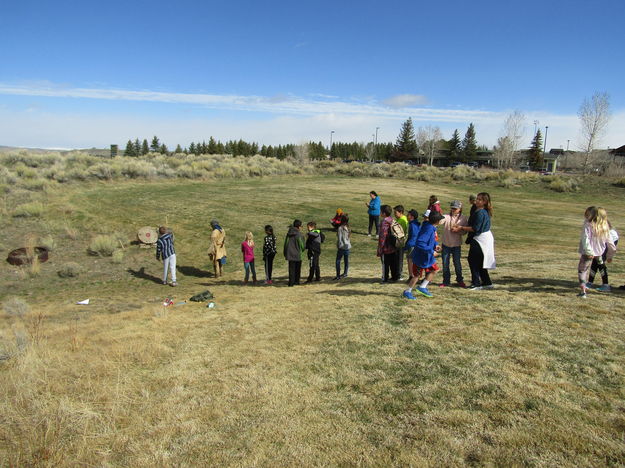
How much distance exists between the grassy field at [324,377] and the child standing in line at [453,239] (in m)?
0.49

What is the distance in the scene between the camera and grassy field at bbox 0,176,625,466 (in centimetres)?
342

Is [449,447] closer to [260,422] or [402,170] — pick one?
[260,422]

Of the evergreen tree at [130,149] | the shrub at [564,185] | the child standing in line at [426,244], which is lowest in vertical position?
the child standing in line at [426,244]

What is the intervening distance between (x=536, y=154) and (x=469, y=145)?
40.3 ft

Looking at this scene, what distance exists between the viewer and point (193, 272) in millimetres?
12938

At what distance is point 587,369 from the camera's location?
→ 4.39m

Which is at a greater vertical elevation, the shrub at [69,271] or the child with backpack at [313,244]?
the child with backpack at [313,244]

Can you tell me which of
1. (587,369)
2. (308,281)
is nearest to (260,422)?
(587,369)

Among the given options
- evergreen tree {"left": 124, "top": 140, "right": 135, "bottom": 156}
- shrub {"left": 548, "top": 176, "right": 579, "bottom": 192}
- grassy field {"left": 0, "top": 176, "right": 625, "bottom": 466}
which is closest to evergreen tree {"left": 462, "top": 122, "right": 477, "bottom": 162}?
shrub {"left": 548, "top": 176, "right": 579, "bottom": 192}

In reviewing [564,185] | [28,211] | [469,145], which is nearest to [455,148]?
[469,145]

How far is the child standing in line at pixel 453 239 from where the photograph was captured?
25.8ft

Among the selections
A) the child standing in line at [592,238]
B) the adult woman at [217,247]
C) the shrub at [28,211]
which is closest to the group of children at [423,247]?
the child standing in line at [592,238]

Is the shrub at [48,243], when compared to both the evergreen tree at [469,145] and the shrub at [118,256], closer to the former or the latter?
the shrub at [118,256]

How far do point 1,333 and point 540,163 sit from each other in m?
84.5
